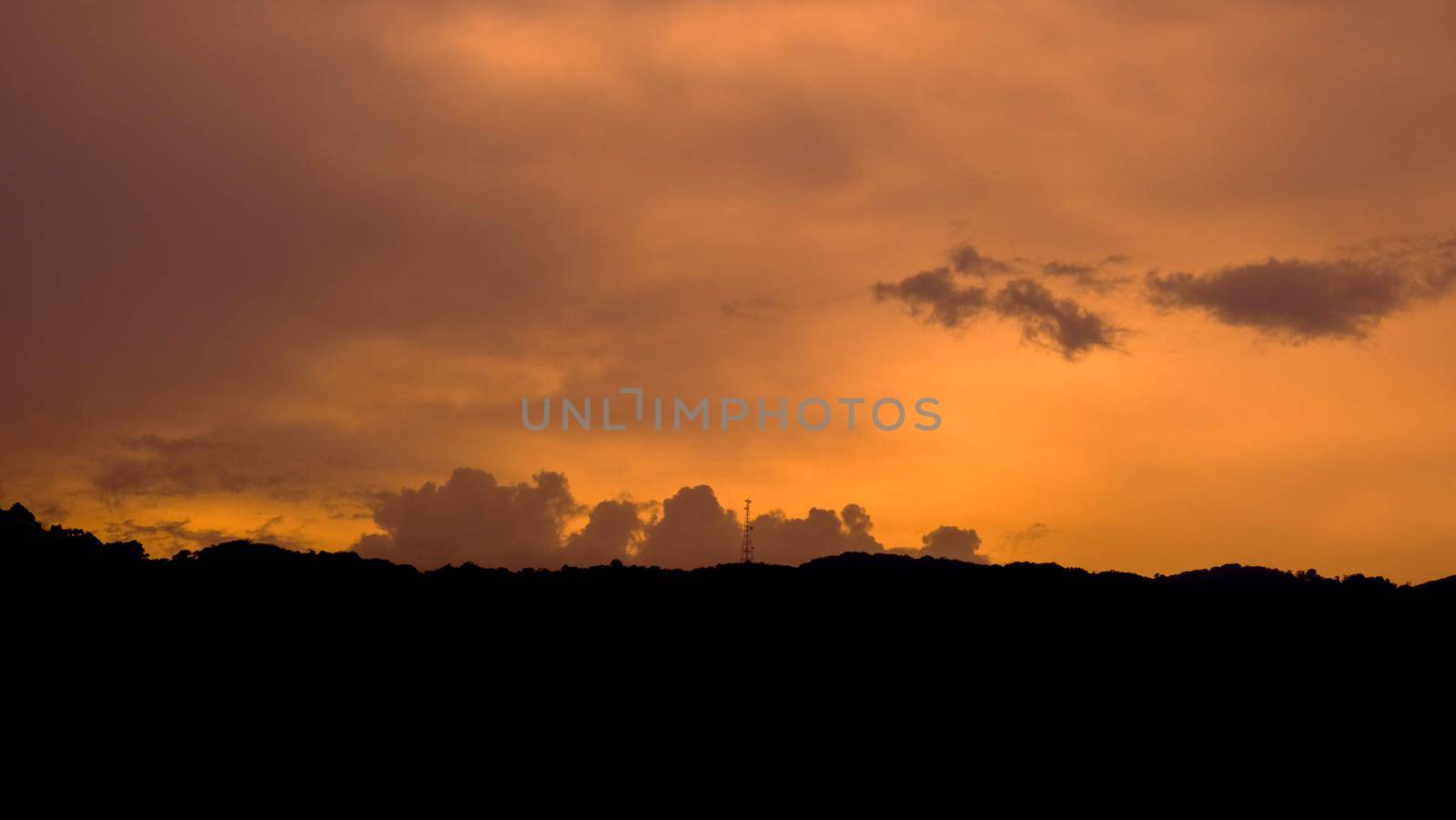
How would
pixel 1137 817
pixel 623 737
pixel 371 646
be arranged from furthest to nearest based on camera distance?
1. pixel 371 646
2. pixel 623 737
3. pixel 1137 817

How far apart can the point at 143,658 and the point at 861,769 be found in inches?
1824

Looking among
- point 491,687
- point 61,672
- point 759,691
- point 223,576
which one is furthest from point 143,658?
point 759,691

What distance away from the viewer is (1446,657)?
90.9 meters

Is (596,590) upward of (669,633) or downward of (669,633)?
upward

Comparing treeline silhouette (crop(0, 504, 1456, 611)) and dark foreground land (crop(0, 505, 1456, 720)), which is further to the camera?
treeline silhouette (crop(0, 504, 1456, 611))

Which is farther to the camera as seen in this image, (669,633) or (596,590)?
(596,590)

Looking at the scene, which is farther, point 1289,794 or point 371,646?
point 371,646

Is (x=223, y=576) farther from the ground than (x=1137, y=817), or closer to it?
farther from the ground

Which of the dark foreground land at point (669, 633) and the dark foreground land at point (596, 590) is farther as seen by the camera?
the dark foreground land at point (596, 590)

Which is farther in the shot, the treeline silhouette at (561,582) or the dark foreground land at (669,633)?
the treeline silhouette at (561,582)

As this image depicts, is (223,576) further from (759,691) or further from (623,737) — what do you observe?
(759,691)

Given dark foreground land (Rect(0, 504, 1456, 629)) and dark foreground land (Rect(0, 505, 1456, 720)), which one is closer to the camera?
dark foreground land (Rect(0, 505, 1456, 720))

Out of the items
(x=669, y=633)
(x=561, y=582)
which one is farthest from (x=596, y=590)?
(x=669, y=633)

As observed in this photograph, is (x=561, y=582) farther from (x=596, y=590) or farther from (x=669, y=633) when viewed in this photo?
(x=669, y=633)
